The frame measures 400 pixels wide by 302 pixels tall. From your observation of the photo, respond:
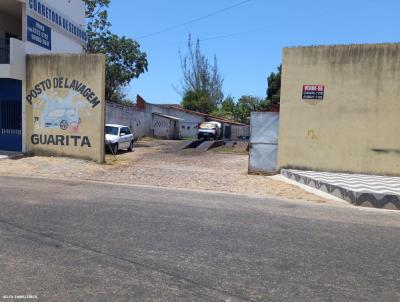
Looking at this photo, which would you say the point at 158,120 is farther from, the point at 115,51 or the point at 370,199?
the point at 370,199

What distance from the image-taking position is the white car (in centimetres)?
2331

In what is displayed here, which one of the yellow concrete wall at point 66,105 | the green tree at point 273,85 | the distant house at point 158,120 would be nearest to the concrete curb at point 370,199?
the yellow concrete wall at point 66,105

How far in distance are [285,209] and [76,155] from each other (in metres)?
10.9

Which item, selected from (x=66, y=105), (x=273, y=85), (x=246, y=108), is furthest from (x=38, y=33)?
(x=246, y=108)

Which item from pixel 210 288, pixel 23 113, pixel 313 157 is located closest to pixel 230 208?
pixel 210 288

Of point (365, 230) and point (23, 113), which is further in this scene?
point (23, 113)

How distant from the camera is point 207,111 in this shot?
64.6 m

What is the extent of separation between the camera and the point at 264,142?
16.4 m

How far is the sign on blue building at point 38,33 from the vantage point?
19.3 metres

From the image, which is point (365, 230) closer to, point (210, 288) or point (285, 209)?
point (285, 209)

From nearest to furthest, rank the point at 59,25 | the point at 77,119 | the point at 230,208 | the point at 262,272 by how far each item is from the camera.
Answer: the point at 262,272 < the point at 230,208 < the point at 77,119 < the point at 59,25

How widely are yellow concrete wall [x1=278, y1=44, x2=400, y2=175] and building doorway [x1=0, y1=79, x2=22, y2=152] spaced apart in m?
10.8

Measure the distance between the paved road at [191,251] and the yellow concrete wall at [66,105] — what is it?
325 inches

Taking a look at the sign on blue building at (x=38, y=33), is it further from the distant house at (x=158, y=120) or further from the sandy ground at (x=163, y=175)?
the distant house at (x=158, y=120)
